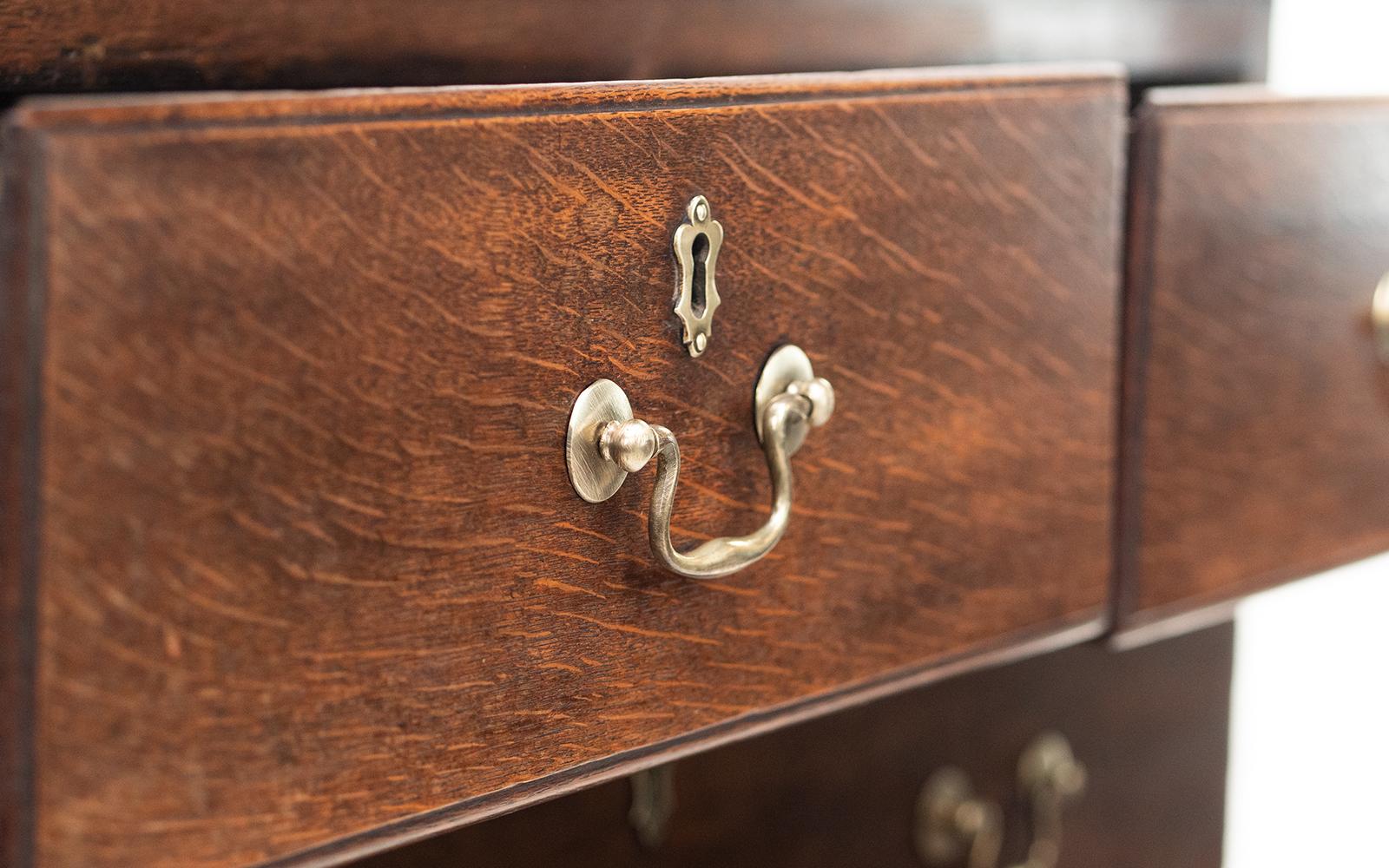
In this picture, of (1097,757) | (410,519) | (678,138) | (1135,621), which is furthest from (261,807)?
(1097,757)

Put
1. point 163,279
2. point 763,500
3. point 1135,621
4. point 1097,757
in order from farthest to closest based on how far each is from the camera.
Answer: point 1097,757, point 1135,621, point 763,500, point 163,279

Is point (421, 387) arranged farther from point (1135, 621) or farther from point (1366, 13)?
point (1366, 13)

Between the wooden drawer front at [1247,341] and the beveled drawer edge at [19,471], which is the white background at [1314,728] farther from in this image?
the beveled drawer edge at [19,471]

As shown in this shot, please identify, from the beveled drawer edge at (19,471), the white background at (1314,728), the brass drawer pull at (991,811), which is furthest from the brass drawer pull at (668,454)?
the white background at (1314,728)

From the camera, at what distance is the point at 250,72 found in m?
0.31

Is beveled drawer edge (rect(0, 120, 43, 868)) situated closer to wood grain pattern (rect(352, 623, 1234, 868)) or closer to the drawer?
the drawer

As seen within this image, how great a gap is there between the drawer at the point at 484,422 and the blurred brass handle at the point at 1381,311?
0.46ft

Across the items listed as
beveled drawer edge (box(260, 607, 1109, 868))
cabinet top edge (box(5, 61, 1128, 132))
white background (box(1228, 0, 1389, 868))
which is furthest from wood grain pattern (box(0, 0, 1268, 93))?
white background (box(1228, 0, 1389, 868))

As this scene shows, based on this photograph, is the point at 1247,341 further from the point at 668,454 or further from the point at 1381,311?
the point at 668,454

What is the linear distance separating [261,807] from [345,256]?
11 cm

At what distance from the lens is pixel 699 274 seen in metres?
0.33

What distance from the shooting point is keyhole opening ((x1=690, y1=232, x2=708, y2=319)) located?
12.8 inches

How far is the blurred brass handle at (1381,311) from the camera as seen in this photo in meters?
0.49

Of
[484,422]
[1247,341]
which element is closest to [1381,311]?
[1247,341]
